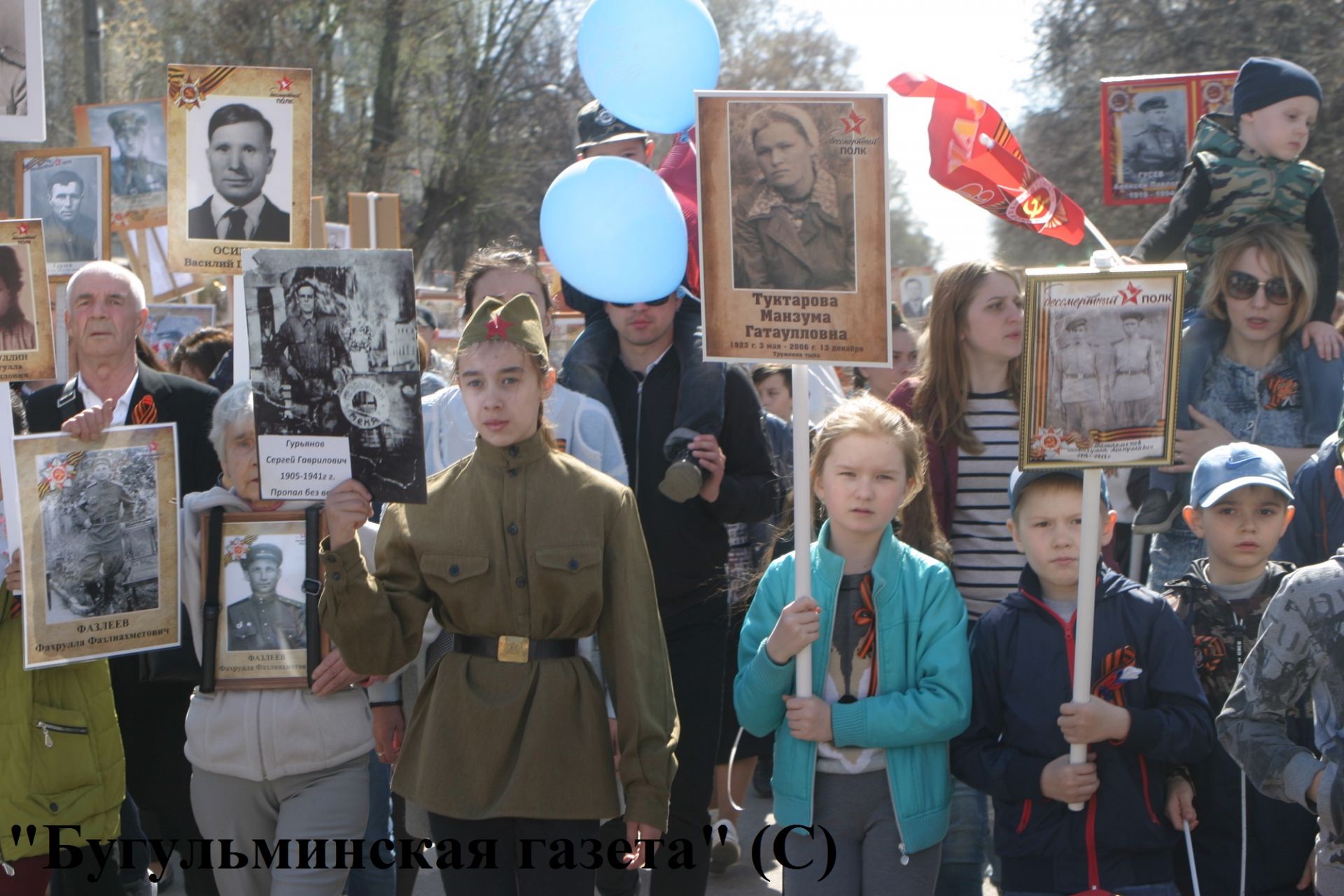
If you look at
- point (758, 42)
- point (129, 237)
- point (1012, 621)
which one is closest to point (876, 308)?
point (1012, 621)

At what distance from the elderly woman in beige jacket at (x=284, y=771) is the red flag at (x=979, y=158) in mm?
1919

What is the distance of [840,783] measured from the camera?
12.1 ft

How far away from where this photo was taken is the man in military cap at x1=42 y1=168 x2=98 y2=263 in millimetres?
7055

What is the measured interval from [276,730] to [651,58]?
2.42m

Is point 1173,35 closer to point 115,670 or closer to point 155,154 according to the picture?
point 155,154

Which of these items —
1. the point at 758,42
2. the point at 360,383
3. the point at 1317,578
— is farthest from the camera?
the point at 758,42

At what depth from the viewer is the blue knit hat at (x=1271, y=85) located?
516 centimetres

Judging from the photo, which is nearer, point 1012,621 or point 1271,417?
point 1012,621

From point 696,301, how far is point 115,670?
2270 mm

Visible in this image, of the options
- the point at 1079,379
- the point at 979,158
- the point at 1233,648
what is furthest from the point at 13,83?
the point at 1233,648

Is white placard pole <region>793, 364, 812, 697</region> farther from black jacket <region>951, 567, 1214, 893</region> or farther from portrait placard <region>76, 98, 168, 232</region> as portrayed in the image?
portrait placard <region>76, 98, 168, 232</region>

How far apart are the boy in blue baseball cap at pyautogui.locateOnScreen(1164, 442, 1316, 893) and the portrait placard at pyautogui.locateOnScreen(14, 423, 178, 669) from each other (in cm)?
280

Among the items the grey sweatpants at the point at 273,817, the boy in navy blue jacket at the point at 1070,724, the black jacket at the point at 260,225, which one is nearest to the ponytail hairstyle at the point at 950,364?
the boy in navy blue jacket at the point at 1070,724

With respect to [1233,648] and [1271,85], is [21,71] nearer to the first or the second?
[1233,648]
